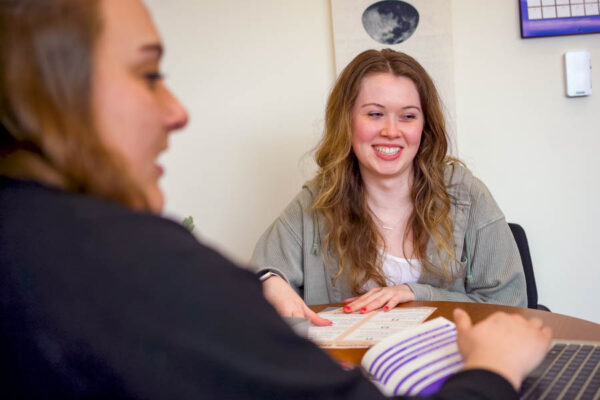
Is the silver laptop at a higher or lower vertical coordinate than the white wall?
lower

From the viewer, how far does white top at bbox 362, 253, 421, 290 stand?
1.79 m

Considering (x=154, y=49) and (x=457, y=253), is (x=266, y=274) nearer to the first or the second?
(x=457, y=253)

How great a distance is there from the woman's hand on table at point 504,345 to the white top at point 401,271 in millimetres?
953

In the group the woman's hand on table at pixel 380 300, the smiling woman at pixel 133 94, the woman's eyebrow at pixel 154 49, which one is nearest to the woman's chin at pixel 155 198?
the smiling woman at pixel 133 94

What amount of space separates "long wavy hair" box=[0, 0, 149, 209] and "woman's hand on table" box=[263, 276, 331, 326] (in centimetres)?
85

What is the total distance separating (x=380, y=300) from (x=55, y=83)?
1.09 m

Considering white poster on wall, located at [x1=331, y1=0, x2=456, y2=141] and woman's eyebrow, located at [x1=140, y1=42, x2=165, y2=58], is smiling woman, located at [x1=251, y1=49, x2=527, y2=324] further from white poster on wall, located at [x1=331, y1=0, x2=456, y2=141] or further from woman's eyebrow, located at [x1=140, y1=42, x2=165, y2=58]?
woman's eyebrow, located at [x1=140, y1=42, x2=165, y2=58]

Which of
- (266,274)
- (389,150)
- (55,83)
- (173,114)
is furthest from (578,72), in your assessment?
(55,83)

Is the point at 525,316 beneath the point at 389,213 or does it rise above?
beneath

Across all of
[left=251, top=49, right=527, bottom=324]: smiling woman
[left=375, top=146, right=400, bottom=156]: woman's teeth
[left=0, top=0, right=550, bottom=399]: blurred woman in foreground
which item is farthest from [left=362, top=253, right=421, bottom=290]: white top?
[left=0, top=0, right=550, bottom=399]: blurred woman in foreground

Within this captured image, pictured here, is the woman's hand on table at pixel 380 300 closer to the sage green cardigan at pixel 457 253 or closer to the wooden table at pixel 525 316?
the wooden table at pixel 525 316

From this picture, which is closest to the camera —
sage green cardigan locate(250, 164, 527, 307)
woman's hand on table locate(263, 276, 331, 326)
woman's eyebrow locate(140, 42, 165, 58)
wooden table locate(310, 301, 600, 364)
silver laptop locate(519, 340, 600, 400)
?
woman's eyebrow locate(140, 42, 165, 58)

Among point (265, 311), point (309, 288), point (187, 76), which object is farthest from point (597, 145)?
point (265, 311)

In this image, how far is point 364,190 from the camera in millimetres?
1979
